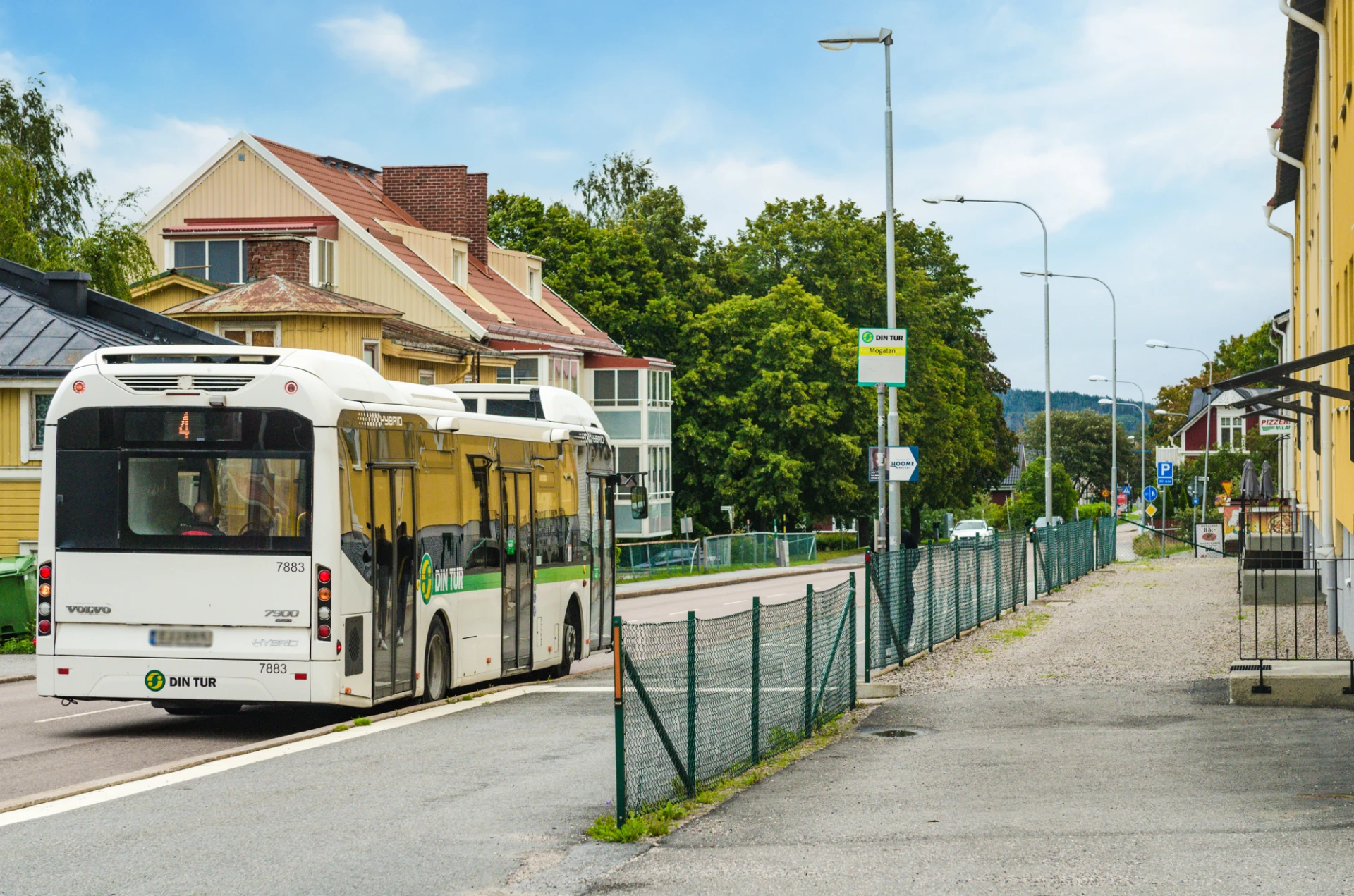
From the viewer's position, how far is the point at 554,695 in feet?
54.3

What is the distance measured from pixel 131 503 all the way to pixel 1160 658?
11829mm

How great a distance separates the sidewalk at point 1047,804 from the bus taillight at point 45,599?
643 centimetres

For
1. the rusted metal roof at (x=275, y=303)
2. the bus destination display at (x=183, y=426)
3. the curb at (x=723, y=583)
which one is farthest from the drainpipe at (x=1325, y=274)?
the rusted metal roof at (x=275, y=303)

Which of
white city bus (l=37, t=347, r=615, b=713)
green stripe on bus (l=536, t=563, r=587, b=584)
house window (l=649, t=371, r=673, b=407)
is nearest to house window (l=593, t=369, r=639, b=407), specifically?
house window (l=649, t=371, r=673, b=407)

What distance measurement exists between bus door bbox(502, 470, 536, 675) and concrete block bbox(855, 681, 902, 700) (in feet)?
13.0

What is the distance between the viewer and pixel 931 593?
64.7ft

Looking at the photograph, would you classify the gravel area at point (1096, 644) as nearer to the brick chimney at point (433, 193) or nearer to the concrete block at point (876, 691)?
the concrete block at point (876, 691)

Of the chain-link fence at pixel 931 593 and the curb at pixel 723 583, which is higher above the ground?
the chain-link fence at pixel 931 593

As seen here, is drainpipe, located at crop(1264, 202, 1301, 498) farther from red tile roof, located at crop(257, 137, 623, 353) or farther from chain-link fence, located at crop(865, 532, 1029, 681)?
red tile roof, located at crop(257, 137, 623, 353)

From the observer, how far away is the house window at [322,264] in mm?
46531

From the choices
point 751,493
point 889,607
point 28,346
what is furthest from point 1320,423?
point 751,493

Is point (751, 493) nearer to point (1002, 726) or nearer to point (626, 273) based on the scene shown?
point (626, 273)

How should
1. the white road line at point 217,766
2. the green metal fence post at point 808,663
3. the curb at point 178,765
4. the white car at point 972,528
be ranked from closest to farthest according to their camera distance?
1. the white road line at point 217,766
2. the curb at point 178,765
3. the green metal fence post at point 808,663
4. the white car at point 972,528

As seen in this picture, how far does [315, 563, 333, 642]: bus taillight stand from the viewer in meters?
13.0
